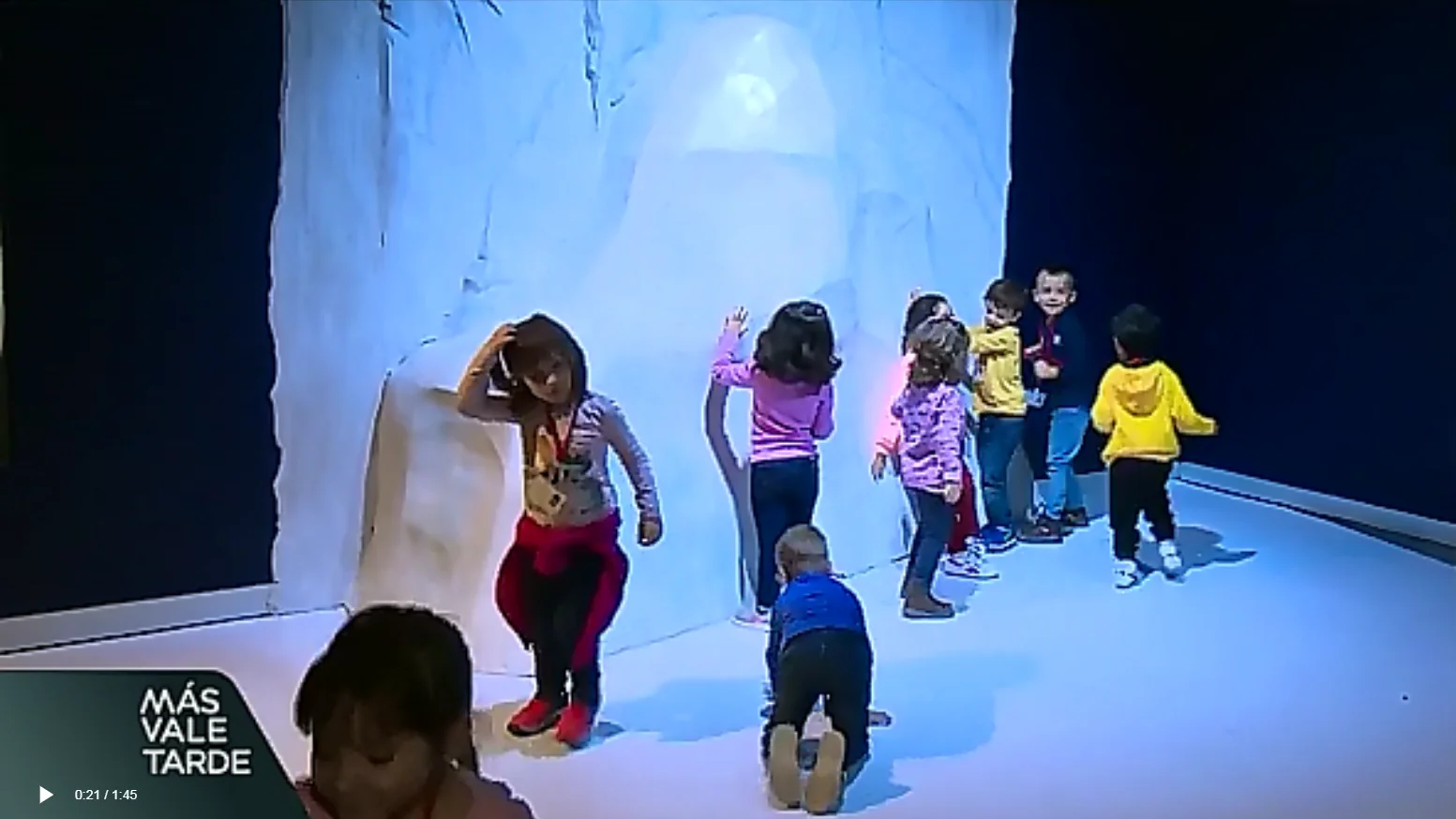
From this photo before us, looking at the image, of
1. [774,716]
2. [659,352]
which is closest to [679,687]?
[774,716]

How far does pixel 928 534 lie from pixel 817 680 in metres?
1.06

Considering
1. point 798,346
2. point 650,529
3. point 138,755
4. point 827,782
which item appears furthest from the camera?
point 798,346

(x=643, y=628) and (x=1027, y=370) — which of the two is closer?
(x=643, y=628)

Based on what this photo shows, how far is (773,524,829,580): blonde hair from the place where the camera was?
2201 mm

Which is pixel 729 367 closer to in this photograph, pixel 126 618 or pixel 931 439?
pixel 931 439

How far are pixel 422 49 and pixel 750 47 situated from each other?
0.70m

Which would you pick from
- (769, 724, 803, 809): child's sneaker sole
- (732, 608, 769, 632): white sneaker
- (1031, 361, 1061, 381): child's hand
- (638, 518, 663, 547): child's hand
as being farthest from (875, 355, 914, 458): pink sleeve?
(769, 724, 803, 809): child's sneaker sole

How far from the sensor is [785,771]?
2.08 m

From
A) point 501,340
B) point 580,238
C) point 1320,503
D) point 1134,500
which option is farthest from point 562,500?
point 1320,503

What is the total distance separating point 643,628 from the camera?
2.86 metres

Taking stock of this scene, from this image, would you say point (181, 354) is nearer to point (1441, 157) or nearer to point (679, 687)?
point (679, 687)

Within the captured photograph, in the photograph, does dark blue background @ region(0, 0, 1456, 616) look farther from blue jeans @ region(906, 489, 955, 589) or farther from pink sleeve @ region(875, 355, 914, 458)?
blue jeans @ region(906, 489, 955, 589)

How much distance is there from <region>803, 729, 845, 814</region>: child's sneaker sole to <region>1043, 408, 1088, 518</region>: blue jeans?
1969 mm

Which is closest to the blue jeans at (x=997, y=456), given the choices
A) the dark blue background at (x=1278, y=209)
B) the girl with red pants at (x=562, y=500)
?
the dark blue background at (x=1278, y=209)
